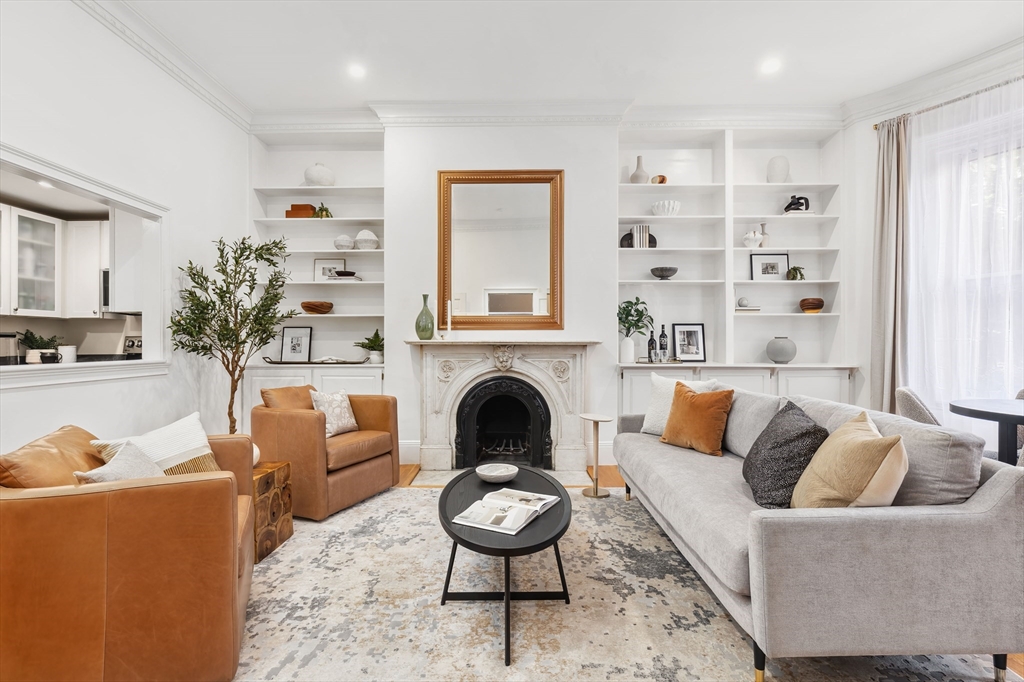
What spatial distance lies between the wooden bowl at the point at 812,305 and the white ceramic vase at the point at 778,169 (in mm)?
1191

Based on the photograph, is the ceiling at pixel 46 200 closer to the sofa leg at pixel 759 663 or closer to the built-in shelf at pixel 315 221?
the built-in shelf at pixel 315 221

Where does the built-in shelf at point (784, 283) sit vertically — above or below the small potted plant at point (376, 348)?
above

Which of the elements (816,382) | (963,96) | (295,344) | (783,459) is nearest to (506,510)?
(783,459)

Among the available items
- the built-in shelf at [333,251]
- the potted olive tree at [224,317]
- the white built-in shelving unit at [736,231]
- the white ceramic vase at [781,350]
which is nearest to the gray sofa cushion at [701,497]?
the white built-in shelving unit at [736,231]

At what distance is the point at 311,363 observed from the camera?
3.93 metres

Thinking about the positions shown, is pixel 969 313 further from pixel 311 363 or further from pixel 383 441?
pixel 311 363

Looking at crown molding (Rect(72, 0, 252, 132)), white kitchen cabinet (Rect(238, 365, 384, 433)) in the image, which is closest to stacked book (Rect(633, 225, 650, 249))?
white kitchen cabinet (Rect(238, 365, 384, 433))

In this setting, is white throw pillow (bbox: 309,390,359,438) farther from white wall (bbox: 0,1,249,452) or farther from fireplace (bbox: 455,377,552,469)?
white wall (bbox: 0,1,249,452)

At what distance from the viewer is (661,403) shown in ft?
9.43

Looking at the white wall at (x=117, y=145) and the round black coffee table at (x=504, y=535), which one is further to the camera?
the white wall at (x=117, y=145)

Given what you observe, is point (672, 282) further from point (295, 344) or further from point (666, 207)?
point (295, 344)

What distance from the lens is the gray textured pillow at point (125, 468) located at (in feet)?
4.66

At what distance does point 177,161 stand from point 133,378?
1.64 metres

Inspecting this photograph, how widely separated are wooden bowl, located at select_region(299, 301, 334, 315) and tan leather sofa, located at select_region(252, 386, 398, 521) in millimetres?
1166
